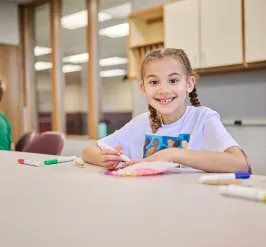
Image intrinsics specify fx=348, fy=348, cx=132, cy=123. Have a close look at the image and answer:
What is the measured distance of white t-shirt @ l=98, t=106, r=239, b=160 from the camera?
1.23 meters

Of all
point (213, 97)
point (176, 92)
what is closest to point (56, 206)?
point (176, 92)

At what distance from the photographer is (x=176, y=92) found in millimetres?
1327

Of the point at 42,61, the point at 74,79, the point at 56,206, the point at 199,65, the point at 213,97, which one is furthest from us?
the point at 42,61

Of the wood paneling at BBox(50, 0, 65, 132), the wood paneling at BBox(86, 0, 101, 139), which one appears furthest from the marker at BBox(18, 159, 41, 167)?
the wood paneling at BBox(50, 0, 65, 132)

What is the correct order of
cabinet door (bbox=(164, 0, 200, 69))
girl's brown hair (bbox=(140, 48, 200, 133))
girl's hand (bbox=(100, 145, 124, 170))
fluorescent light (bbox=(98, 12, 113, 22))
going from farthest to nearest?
fluorescent light (bbox=(98, 12, 113, 22))
cabinet door (bbox=(164, 0, 200, 69))
girl's brown hair (bbox=(140, 48, 200, 133))
girl's hand (bbox=(100, 145, 124, 170))

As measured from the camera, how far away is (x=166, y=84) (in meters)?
1.33

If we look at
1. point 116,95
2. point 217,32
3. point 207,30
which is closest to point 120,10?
point 116,95

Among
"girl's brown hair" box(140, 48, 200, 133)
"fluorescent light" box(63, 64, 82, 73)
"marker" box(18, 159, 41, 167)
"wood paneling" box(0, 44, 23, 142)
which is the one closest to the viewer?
"marker" box(18, 159, 41, 167)

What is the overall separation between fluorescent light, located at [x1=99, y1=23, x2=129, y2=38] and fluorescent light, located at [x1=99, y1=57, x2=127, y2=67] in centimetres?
29

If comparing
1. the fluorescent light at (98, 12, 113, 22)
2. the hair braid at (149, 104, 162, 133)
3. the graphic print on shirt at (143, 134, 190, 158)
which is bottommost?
the graphic print on shirt at (143, 134, 190, 158)

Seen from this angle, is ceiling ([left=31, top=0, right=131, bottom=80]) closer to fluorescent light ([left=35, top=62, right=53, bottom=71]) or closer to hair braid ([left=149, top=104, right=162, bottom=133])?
fluorescent light ([left=35, top=62, right=53, bottom=71])

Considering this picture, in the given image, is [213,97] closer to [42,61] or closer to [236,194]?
[236,194]

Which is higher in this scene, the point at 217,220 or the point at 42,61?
the point at 42,61

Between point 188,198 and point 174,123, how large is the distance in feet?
2.27
